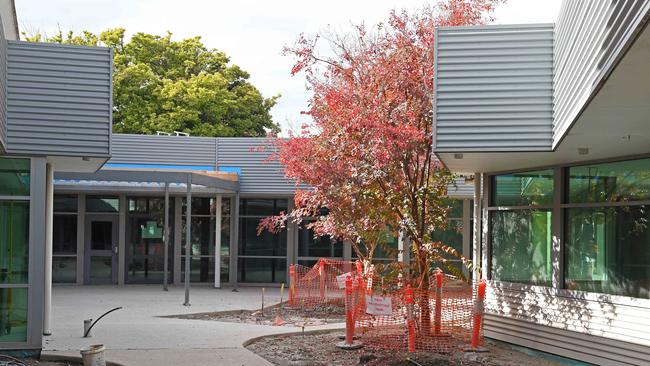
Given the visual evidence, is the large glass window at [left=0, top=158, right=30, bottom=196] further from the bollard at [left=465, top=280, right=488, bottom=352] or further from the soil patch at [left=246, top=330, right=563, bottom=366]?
the bollard at [left=465, top=280, right=488, bottom=352]

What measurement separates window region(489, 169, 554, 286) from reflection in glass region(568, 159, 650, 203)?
636mm

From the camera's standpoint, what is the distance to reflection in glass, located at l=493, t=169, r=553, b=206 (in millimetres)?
13586

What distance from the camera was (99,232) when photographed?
26.1 metres

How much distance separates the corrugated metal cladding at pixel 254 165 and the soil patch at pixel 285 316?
6.55 m

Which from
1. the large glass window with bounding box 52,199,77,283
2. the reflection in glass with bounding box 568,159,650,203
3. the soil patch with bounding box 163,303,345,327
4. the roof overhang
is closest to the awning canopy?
the large glass window with bounding box 52,199,77,283

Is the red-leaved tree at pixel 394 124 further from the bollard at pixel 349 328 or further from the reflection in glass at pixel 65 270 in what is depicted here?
the reflection in glass at pixel 65 270

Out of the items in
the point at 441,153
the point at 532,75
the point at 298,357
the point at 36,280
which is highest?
the point at 532,75

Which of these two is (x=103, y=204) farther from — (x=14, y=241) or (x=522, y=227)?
(x=522, y=227)

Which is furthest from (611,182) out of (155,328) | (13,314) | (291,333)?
(13,314)

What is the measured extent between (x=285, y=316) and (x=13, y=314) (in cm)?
735

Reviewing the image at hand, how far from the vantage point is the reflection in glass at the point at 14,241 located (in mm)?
12047

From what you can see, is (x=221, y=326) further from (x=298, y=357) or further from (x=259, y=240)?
(x=259, y=240)

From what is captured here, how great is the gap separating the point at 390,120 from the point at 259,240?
43.2 feet

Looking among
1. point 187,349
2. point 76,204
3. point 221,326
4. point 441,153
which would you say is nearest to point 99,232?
point 76,204
